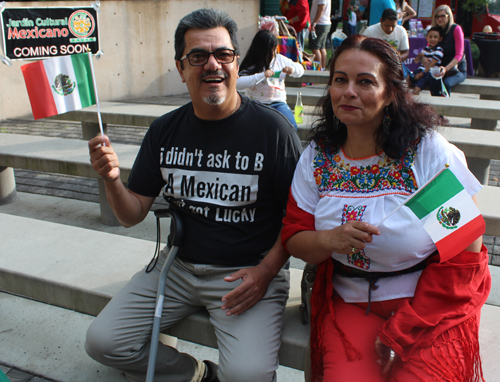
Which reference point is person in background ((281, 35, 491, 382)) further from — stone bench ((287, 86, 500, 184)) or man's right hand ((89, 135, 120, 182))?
stone bench ((287, 86, 500, 184))

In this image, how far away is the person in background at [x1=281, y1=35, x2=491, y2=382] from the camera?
1.63 metres

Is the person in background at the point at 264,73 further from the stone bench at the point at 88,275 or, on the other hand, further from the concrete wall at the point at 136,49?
the concrete wall at the point at 136,49

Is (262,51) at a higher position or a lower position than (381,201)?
higher

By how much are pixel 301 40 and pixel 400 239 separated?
9.05 meters

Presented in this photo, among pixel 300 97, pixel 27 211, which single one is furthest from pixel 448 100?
pixel 27 211

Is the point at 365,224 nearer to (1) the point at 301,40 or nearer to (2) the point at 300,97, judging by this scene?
(2) the point at 300,97

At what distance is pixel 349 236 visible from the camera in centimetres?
162

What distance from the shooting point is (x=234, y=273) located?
202cm

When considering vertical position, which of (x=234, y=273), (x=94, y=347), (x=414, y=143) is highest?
(x=414, y=143)

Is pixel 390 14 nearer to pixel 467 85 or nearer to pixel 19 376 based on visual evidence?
pixel 467 85

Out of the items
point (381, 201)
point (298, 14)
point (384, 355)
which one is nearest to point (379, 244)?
point (381, 201)

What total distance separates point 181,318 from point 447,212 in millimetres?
1172

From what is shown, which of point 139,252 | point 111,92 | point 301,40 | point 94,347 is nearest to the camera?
point 94,347

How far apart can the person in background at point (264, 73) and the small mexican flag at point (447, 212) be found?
338 cm
